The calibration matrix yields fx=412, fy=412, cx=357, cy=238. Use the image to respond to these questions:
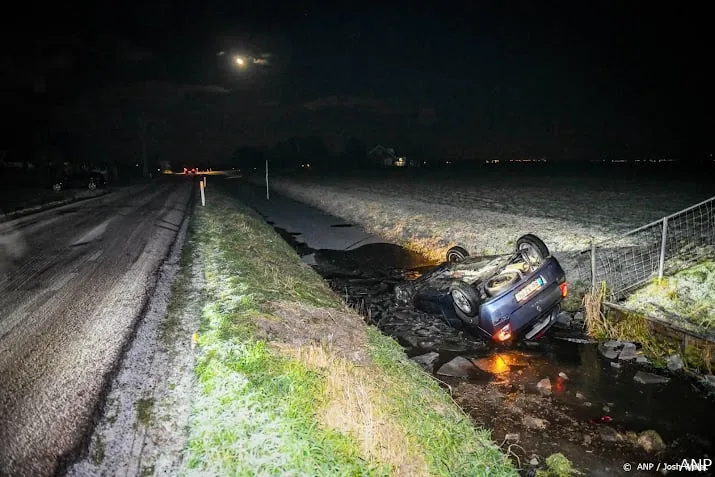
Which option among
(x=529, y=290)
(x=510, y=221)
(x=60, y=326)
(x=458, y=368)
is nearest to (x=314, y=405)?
(x=458, y=368)

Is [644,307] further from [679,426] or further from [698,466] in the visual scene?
[698,466]

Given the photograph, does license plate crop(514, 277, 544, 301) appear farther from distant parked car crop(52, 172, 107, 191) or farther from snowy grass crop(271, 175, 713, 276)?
distant parked car crop(52, 172, 107, 191)

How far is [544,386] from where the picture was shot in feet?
17.6

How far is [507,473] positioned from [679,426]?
7.63 ft

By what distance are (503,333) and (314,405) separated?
3214 millimetres

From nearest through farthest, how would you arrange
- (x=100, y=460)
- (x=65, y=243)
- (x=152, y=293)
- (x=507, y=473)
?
(x=100, y=460), (x=507, y=473), (x=152, y=293), (x=65, y=243)

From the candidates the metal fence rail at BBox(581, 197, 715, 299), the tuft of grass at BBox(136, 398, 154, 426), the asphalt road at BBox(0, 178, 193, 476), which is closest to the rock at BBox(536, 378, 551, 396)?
the metal fence rail at BBox(581, 197, 715, 299)

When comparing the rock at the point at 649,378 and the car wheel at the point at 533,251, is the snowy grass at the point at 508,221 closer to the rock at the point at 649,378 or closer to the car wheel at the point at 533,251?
the car wheel at the point at 533,251

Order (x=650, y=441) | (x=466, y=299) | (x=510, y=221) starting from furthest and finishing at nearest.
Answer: (x=510, y=221), (x=466, y=299), (x=650, y=441)

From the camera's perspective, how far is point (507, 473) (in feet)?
11.8

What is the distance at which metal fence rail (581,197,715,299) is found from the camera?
744cm

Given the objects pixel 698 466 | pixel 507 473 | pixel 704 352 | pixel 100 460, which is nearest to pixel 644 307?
pixel 704 352

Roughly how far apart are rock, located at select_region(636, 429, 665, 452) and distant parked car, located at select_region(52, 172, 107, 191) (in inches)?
1701

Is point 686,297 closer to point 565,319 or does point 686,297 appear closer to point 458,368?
point 565,319
